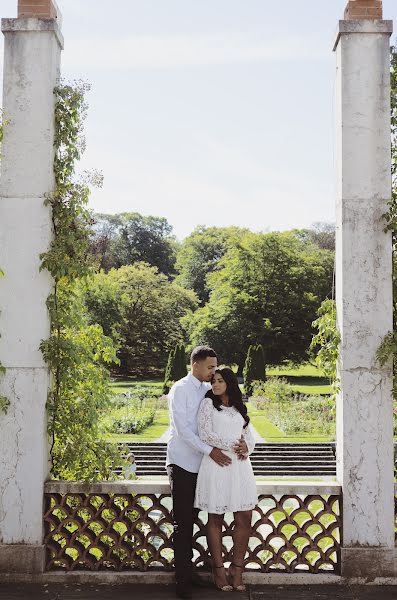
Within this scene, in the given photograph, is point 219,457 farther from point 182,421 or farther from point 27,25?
point 27,25

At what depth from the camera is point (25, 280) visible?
4785 millimetres

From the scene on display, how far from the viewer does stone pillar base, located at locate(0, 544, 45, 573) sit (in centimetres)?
468

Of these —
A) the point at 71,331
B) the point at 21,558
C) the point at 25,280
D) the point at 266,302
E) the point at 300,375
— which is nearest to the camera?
the point at 21,558

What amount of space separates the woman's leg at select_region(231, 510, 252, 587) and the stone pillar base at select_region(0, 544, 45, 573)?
1.41m

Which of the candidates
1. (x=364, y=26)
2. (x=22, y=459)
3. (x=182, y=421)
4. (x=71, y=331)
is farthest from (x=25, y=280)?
(x=364, y=26)

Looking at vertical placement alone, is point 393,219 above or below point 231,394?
above

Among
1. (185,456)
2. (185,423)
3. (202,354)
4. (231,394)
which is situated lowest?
(185,456)

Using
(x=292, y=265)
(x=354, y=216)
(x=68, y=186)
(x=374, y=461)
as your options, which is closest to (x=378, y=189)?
(x=354, y=216)

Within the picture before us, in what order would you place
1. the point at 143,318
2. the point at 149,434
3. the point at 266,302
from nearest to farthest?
the point at 149,434 → the point at 266,302 → the point at 143,318

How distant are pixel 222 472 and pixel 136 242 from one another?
5341cm

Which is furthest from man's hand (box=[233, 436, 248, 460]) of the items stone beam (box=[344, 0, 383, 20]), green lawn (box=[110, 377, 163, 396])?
green lawn (box=[110, 377, 163, 396])

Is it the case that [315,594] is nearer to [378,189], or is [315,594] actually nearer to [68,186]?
[378,189]

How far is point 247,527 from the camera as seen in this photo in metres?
4.43

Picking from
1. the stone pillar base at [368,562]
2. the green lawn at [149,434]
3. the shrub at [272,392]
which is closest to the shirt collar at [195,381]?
the stone pillar base at [368,562]
